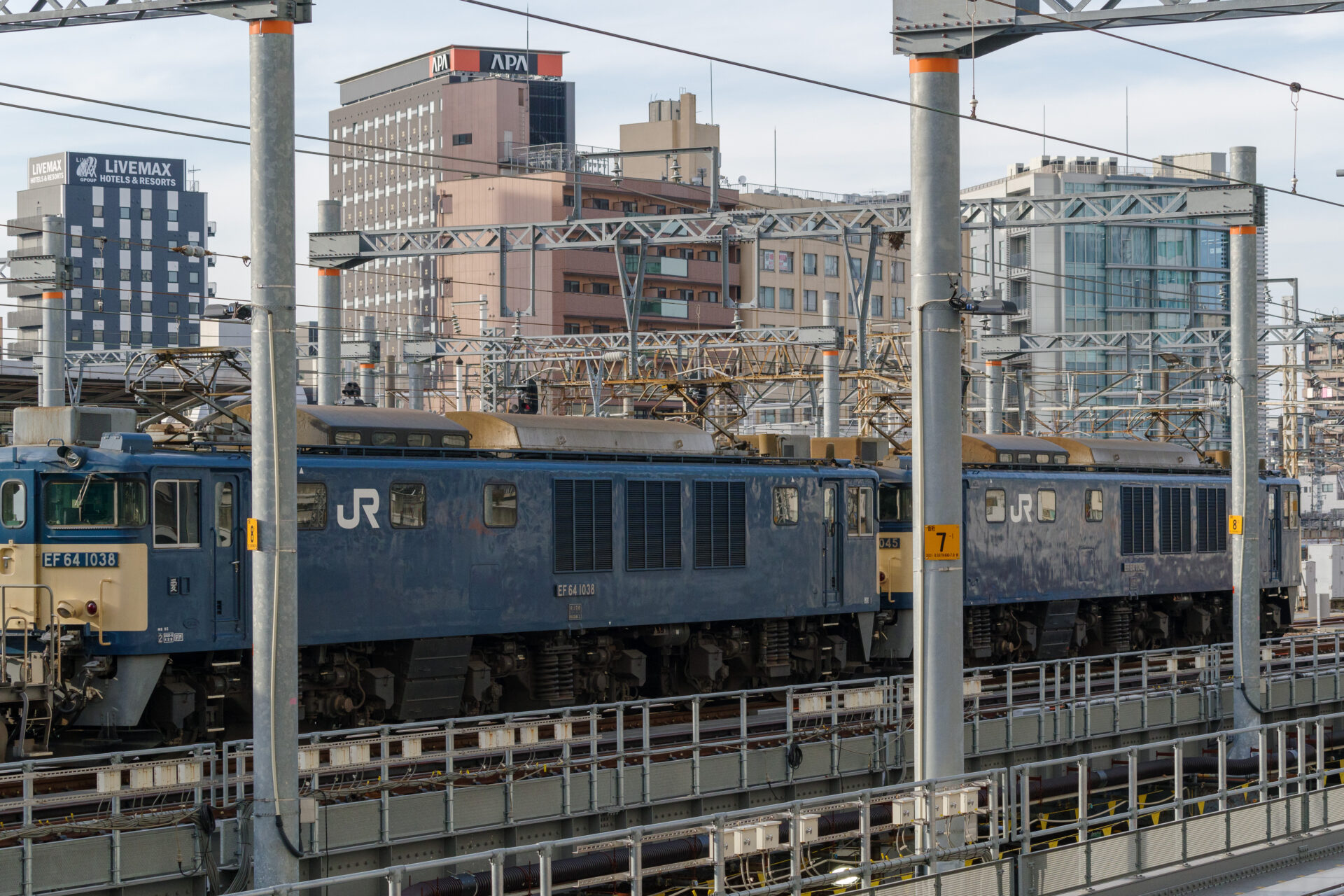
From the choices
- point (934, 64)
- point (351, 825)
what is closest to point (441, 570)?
point (351, 825)

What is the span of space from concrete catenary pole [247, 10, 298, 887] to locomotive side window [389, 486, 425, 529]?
33.2 ft

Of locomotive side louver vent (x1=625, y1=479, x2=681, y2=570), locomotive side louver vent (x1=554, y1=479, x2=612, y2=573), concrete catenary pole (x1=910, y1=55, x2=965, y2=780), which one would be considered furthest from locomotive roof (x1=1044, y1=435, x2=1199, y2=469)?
concrete catenary pole (x1=910, y1=55, x2=965, y2=780)

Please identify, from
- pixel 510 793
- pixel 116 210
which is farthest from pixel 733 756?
pixel 116 210

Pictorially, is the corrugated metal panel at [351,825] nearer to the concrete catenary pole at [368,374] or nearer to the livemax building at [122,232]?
the concrete catenary pole at [368,374]

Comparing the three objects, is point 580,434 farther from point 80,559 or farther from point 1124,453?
point 1124,453

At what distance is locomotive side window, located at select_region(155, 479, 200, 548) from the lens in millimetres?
21719

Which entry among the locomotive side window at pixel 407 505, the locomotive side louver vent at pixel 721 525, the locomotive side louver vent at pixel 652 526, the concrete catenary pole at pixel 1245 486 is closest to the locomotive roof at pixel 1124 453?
the concrete catenary pole at pixel 1245 486

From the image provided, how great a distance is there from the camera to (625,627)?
27.7m

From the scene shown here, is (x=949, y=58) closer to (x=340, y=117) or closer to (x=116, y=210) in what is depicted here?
(x=340, y=117)

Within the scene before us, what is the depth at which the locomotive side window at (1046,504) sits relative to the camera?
3622 cm

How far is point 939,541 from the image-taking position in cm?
1588

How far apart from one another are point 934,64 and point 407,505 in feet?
37.2

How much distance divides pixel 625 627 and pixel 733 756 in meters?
6.78

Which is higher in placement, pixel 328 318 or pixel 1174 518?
pixel 328 318
